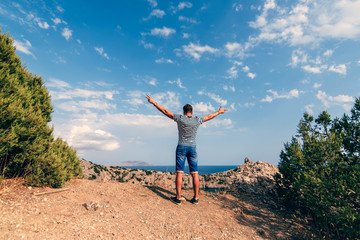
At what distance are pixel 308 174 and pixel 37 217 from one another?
29.5 feet

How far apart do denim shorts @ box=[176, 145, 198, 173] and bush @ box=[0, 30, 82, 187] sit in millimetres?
4198

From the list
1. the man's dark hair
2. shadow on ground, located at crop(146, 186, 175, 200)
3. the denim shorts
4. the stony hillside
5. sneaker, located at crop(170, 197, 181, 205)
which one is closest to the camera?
the denim shorts

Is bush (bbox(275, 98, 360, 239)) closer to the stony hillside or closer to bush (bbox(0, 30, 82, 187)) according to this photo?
the stony hillside

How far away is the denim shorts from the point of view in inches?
259

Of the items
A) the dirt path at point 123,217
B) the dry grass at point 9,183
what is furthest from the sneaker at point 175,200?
the dry grass at point 9,183

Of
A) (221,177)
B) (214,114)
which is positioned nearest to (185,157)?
(214,114)

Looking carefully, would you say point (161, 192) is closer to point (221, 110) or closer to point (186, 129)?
point (186, 129)

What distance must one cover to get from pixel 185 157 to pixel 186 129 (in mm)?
1017

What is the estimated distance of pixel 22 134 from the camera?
5988 millimetres

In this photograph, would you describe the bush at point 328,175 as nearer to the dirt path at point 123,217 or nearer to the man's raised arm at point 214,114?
→ the dirt path at point 123,217

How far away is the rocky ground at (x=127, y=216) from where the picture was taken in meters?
4.35

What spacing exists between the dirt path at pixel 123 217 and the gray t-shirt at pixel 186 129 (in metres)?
2.39

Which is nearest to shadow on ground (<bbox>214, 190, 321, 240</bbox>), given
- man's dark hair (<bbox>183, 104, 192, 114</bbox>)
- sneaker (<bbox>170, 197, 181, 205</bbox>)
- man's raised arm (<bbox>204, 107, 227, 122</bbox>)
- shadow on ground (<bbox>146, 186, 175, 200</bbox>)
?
sneaker (<bbox>170, 197, 181, 205</bbox>)

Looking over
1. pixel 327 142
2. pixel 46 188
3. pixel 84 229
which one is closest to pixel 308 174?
pixel 327 142
